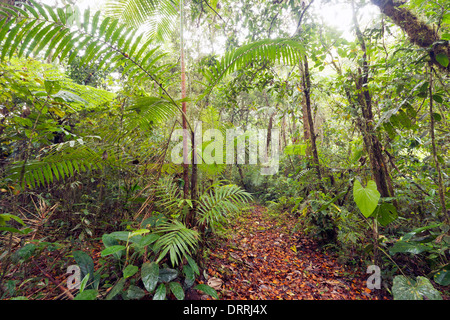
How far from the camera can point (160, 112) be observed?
1.83 metres

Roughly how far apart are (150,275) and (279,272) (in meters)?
1.68

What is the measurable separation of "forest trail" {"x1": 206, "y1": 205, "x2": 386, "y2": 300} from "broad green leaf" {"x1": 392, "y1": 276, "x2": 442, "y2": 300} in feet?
2.35

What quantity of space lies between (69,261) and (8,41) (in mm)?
1851

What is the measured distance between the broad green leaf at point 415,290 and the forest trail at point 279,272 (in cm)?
72

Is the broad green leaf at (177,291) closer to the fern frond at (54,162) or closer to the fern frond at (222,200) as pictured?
the fern frond at (222,200)

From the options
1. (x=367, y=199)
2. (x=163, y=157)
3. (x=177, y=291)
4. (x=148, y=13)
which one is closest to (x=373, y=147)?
(x=367, y=199)

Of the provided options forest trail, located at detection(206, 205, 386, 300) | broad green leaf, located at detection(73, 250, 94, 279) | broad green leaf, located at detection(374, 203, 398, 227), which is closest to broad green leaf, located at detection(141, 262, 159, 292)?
broad green leaf, located at detection(73, 250, 94, 279)

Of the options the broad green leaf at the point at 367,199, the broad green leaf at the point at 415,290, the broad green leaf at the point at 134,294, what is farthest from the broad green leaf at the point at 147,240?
the broad green leaf at the point at 415,290

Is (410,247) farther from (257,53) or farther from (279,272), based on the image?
(257,53)

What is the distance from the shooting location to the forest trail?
199 cm

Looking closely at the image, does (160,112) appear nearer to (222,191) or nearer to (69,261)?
(222,191)

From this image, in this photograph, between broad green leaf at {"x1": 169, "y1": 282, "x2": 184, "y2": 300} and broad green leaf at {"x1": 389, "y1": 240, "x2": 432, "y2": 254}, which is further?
broad green leaf at {"x1": 389, "y1": 240, "x2": 432, "y2": 254}

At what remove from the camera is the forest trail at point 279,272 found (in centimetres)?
A: 199

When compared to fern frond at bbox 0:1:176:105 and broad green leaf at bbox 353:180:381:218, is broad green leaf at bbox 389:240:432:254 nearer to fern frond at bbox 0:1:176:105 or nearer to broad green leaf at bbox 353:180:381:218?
broad green leaf at bbox 353:180:381:218
